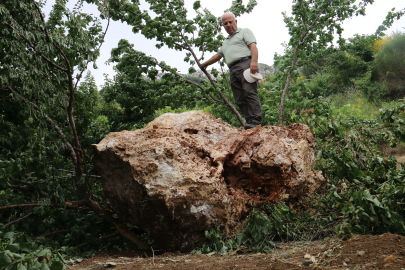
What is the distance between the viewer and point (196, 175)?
9.09 feet

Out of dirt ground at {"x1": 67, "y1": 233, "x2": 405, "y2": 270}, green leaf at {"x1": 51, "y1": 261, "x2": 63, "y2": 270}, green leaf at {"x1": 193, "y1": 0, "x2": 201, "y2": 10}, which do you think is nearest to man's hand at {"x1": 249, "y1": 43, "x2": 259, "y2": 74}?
green leaf at {"x1": 193, "y1": 0, "x2": 201, "y2": 10}

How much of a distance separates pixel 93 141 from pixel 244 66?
2.64 meters

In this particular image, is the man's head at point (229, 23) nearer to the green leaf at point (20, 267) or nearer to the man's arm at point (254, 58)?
the man's arm at point (254, 58)

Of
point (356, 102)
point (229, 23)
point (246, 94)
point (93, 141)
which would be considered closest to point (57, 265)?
point (93, 141)

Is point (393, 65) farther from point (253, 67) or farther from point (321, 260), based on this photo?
point (321, 260)

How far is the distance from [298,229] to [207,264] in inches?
45.6

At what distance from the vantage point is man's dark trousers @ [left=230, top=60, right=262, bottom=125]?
423cm

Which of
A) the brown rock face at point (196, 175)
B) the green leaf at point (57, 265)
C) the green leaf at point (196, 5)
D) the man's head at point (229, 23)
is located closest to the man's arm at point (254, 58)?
the man's head at point (229, 23)

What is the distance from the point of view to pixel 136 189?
110 inches

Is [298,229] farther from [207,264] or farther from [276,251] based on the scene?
[207,264]

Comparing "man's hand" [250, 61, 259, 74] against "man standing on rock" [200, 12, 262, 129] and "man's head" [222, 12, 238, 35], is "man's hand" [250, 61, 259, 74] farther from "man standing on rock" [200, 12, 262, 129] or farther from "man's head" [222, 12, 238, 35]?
"man's head" [222, 12, 238, 35]

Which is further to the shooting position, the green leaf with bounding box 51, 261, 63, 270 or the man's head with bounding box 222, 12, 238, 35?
the man's head with bounding box 222, 12, 238, 35

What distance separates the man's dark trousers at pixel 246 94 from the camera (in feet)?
13.9

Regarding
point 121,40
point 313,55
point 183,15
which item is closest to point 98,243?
point 121,40
